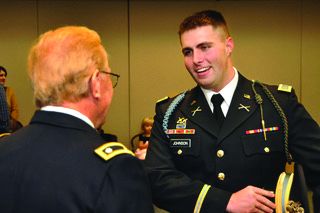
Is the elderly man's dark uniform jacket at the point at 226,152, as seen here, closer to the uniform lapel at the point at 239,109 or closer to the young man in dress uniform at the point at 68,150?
the uniform lapel at the point at 239,109

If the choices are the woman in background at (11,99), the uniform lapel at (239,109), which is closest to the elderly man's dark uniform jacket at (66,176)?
the uniform lapel at (239,109)

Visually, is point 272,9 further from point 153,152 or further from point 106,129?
point 153,152

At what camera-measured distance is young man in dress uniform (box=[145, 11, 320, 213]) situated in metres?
1.71

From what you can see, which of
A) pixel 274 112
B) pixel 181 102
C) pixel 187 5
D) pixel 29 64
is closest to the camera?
pixel 29 64

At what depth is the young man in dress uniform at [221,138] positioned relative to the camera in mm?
1705

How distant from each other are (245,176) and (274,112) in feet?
1.02

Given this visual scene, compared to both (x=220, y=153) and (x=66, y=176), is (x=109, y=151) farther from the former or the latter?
(x=220, y=153)

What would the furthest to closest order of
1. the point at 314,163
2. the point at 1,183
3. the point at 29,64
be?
the point at 314,163 → the point at 29,64 → the point at 1,183

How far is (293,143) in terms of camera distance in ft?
5.75

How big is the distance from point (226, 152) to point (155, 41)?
4.43 metres

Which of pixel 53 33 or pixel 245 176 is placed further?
pixel 245 176

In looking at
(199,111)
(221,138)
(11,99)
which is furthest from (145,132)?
(221,138)


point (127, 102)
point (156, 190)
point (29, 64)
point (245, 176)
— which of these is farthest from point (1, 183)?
point (127, 102)

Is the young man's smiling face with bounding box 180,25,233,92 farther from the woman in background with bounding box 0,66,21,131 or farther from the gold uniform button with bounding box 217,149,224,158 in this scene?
the woman in background with bounding box 0,66,21,131
